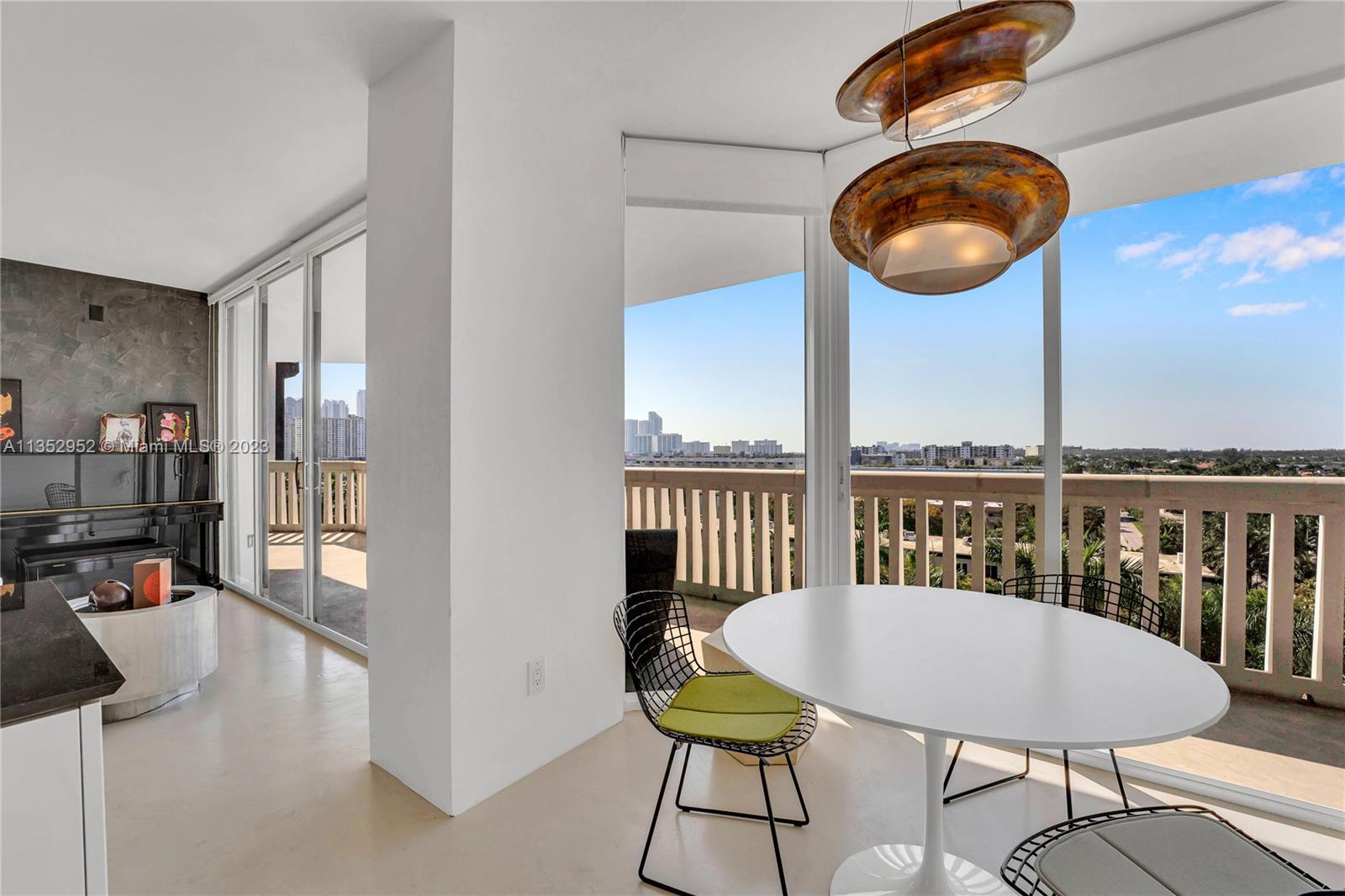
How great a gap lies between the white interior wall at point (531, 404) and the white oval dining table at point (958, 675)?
899mm

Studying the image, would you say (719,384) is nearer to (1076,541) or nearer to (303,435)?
(1076,541)

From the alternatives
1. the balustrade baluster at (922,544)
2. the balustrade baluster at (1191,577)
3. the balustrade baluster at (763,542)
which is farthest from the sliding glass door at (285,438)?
the balustrade baluster at (1191,577)

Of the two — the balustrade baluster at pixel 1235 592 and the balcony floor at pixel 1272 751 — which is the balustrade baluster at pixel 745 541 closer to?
the balcony floor at pixel 1272 751

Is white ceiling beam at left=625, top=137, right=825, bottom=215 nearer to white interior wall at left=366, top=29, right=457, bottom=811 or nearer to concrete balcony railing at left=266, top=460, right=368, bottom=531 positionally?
white interior wall at left=366, top=29, right=457, bottom=811

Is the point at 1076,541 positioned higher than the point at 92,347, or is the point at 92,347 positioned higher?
the point at 92,347

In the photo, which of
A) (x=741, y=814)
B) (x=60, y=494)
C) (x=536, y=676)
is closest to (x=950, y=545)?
(x=741, y=814)

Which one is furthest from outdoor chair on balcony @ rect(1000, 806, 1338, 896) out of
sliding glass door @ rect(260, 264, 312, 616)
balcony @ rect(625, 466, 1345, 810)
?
sliding glass door @ rect(260, 264, 312, 616)

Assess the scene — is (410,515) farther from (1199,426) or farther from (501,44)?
(1199,426)

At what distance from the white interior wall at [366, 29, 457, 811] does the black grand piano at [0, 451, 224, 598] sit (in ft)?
9.55

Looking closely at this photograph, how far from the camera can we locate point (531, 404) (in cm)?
222

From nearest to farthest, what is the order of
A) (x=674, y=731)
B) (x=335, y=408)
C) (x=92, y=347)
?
(x=674, y=731) < (x=335, y=408) < (x=92, y=347)

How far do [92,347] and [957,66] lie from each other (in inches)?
221

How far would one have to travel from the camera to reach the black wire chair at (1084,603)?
1.99 m

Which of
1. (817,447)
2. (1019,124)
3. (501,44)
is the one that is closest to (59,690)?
(501,44)
